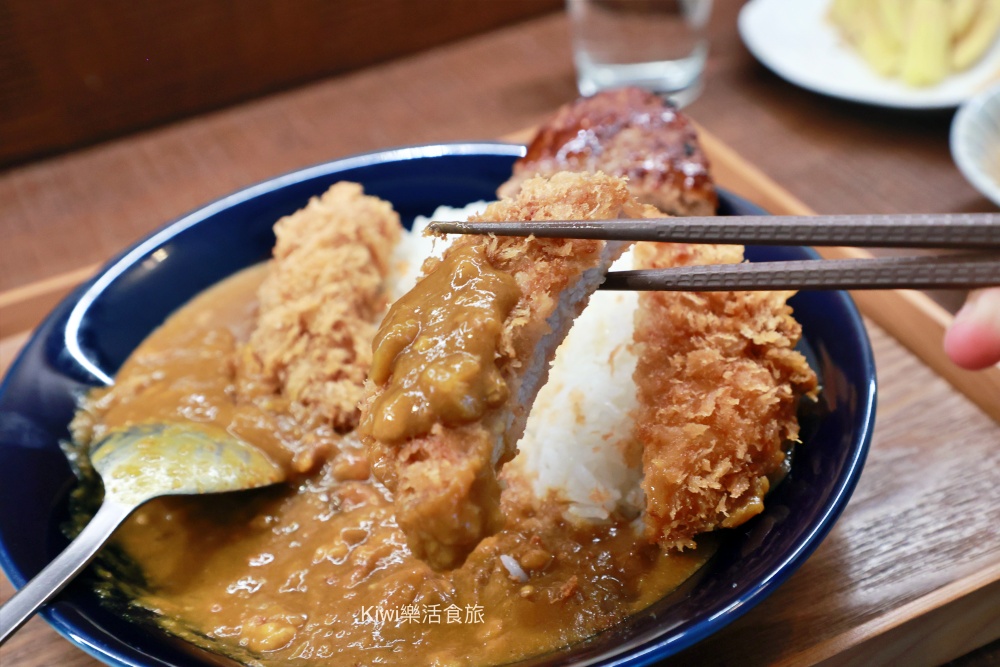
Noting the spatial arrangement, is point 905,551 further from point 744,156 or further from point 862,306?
point 744,156

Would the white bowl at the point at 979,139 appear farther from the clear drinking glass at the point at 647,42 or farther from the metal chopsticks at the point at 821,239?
the metal chopsticks at the point at 821,239

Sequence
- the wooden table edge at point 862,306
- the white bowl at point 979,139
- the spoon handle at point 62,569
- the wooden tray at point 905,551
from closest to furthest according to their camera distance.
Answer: the spoon handle at point 62,569
the wooden tray at point 905,551
the wooden table edge at point 862,306
the white bowl at point 979,139

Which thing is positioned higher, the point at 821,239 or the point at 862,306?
the point at 821,239

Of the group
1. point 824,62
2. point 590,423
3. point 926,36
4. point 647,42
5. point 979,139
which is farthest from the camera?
point 647,42

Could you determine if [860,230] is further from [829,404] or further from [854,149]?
[854,149]

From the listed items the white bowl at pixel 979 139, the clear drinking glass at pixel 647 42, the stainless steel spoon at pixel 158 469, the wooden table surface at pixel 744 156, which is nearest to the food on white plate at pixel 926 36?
the wooden table surface at pixel 744 156

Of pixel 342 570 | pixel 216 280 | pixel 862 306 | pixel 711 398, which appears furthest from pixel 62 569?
pixel 862 306
